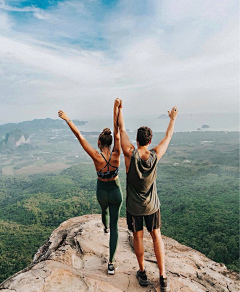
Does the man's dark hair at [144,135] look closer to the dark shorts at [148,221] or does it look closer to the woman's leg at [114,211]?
the woman's leg at [114,211]

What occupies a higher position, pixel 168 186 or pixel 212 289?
pixel 212 289

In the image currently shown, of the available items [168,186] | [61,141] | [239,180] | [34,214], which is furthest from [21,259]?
[61,141]

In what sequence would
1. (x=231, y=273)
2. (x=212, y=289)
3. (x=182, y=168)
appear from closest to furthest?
(x=212, y=289), (x=231, y=273), (x=182, y=168)

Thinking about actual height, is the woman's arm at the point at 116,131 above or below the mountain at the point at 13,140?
above

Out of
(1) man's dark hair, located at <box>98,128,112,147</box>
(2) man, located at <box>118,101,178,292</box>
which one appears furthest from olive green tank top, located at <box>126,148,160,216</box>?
(1) man's dark hair, located at <box>98,128,112,147</box>

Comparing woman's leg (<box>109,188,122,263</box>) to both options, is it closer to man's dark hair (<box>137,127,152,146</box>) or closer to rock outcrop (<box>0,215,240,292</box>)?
rock outcrop (<box>0,215,240,292</box>)

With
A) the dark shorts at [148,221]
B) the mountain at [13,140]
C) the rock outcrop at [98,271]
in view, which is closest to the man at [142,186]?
the dark shorts at [148,221]

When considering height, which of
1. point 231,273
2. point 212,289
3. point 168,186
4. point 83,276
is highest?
point 83,276

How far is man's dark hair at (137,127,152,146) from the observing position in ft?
10.7

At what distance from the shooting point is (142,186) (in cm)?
336

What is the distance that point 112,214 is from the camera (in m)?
3.80

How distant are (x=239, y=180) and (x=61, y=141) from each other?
158 meters

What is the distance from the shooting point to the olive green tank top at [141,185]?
10.8 ft

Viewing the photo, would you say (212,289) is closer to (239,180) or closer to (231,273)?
(231,273)
